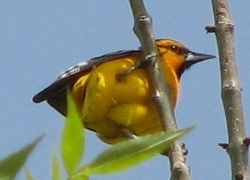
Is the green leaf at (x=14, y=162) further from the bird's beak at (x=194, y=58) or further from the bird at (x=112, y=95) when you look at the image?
the bird's beak at (x=194, y=58)

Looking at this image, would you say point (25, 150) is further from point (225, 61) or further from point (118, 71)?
point (118, 71)

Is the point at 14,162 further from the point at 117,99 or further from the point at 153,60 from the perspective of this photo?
the point at 117,99

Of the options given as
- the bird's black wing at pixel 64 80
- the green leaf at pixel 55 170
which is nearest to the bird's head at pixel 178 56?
the bird's black wing at pixel 64 80

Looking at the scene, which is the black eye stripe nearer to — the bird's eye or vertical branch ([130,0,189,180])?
the bird's eye

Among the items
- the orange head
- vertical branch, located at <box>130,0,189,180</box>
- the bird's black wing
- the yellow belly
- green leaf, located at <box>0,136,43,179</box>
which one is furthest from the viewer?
the orange head

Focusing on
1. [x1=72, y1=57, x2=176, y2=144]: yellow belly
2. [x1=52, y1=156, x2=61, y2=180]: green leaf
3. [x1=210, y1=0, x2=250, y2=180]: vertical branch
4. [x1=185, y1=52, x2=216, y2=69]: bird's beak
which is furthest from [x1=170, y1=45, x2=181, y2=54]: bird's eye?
[x1=52, y1=156, x2=61, y2=180]: green leaf

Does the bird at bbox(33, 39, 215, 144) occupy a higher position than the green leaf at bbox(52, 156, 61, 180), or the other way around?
the green leaf at bbox(52, 156, 61, 180)

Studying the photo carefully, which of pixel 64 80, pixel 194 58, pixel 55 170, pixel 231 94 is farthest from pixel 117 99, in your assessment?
pixel 55 170
